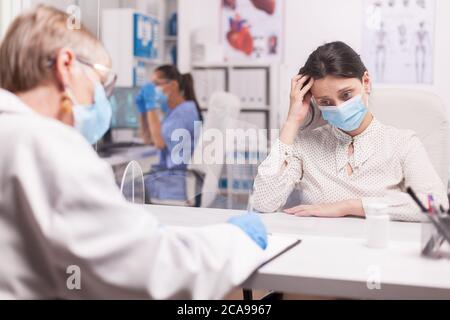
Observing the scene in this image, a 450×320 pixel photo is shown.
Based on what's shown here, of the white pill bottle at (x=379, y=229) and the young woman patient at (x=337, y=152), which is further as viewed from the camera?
the young woman patient at (x=337, y=152)

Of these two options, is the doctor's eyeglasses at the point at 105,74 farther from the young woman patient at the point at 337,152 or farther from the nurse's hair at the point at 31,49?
the young woman patient at the point at 337,152

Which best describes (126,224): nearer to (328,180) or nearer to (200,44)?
(328,180)

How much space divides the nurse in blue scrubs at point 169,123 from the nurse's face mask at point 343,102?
1.25 meters

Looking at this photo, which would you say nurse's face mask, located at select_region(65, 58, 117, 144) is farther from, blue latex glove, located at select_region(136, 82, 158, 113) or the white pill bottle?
blue latex glove, located at select_region(136, 82, 158, 113)

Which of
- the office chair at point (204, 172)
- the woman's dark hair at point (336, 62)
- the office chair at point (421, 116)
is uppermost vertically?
the woman's dark hair at point (336, 62)

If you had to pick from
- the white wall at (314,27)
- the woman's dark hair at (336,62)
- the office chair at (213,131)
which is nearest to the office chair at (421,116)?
the woman's dark hair at (336,62)

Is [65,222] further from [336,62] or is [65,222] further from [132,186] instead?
[132,186]

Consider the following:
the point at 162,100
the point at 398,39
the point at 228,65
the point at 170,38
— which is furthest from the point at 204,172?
the point at 170,38

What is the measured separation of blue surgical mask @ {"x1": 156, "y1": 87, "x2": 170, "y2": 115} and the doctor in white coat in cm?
211

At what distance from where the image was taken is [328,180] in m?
1.67

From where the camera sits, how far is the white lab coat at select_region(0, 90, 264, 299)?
74 cm

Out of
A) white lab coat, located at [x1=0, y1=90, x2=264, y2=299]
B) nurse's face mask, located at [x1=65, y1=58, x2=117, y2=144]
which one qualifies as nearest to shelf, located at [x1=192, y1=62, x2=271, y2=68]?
nurse's face mask, located at [x1=65, y1=58, x2=117, y2=144]

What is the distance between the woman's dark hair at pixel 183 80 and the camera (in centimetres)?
307
